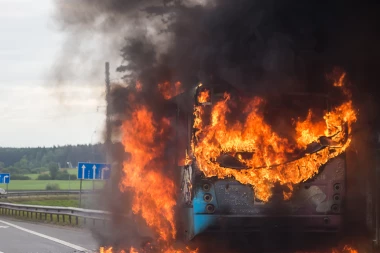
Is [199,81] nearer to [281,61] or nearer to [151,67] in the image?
[281,61]

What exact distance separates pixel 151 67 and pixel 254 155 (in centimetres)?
412

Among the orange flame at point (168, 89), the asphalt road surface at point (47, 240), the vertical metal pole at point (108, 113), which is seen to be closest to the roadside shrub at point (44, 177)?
the asphalt road surface at point (47, 240)

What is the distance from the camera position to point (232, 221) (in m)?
11.2

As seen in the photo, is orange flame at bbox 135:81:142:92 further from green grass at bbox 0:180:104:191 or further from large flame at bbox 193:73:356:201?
green grass at bbox 0:180:104:191

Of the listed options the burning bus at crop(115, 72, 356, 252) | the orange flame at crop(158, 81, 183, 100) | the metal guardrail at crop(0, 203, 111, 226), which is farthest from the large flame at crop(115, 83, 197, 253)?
the metal guardrail at crop(0, 203, 111, 226)

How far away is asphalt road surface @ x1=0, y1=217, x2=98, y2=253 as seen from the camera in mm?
17734

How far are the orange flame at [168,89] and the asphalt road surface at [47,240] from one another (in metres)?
4.82

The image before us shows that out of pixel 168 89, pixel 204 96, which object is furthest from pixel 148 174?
pixel 204 96

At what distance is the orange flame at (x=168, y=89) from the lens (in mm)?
13474

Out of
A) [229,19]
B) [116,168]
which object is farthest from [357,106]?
[116,168]

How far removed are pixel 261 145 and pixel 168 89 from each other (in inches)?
131

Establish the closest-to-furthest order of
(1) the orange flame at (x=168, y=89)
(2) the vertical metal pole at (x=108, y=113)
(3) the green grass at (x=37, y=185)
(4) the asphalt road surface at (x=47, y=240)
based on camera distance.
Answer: (1) the orange flame at (x=168, y=89) < (2) the vertical metal pole at (x=108, y=113) < (4) the asphalt road surface at (x=47, y=240) < (3) the green grass at (x=37, y=185)

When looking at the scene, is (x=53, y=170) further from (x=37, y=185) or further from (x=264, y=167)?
(x=264, y=167)

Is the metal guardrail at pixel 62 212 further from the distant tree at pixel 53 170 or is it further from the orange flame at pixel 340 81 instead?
the distant tree at pixel 53 170
